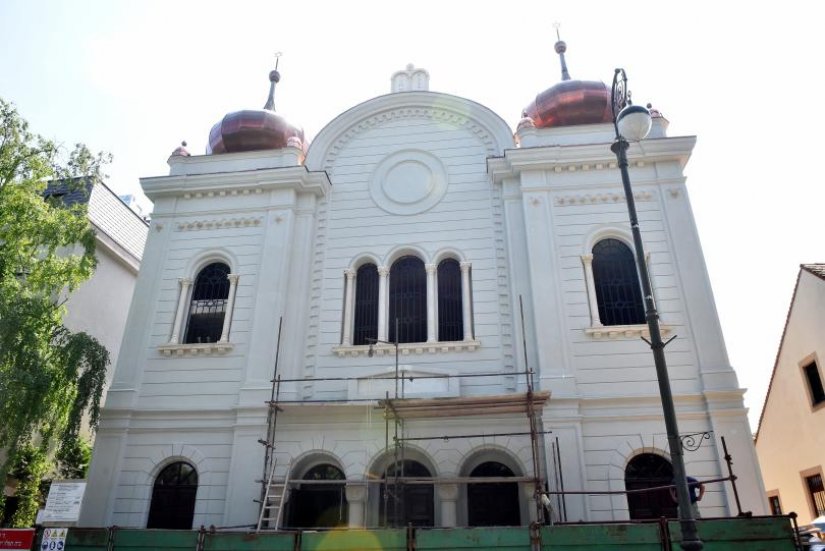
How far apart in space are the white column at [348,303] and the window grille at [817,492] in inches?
633

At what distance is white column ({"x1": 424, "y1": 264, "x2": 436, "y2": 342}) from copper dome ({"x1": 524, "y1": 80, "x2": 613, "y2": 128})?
5940mm

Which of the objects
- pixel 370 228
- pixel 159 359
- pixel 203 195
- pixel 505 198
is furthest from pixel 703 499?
pixel 203 195

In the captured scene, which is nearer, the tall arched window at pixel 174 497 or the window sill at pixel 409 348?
the tall arched window at pixel 174 497

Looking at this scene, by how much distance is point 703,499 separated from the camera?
12492mm

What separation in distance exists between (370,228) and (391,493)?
6943 millimetres

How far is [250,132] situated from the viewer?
18906 millimetres

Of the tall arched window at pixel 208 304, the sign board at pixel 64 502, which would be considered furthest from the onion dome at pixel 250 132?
the sign board at pixel 64 502

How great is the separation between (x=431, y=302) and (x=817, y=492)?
598 inches

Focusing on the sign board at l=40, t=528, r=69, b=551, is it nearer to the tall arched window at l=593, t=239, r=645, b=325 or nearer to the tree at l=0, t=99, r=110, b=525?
the tree at l=0, t=99, r=110, b=525

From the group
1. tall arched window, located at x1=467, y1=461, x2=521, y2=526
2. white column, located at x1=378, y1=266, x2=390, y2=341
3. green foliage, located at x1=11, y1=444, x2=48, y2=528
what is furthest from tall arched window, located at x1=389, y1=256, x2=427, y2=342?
green foliage, located at x1=11, y1=444, x2=48, y2=528

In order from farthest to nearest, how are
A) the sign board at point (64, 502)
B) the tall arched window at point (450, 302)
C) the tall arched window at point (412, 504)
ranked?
1. the tall arched window at point (450, 302)
2. the tall arched window at point (412, 504)
3. the sign board at point (64, 502)

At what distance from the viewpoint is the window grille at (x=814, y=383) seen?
63.6 ft

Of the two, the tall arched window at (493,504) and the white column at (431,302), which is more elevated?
the white column at (431,302)

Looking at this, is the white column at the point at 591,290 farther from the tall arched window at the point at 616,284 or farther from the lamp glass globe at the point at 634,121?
the lamp glass globe at the point at 634,121
